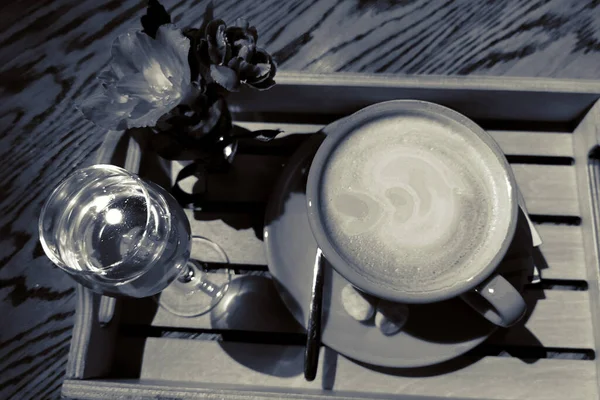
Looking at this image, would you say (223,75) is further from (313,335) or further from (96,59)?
(96,59)

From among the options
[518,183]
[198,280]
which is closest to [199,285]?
[198,280]

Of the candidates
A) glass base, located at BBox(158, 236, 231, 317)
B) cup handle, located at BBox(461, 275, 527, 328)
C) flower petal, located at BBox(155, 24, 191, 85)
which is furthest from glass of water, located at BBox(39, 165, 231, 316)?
cup handle, located at BBox(461, 275, 527, 328)

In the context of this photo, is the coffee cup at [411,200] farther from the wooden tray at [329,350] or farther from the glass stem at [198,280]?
the glass stem at [198,280]

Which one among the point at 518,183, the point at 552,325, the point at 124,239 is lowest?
the point at 552,325

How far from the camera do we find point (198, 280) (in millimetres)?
608

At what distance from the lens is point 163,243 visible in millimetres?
510

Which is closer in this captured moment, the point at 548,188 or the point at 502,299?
the point at 502,299

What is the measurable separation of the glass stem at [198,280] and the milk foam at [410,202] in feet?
0.55

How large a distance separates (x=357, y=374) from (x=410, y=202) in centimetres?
18

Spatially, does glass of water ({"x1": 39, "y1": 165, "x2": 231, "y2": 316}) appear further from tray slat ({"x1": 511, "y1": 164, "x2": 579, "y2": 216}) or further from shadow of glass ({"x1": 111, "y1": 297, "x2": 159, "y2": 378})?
tray slat ({"x1": 511, "y1": 164, "x2": 579, "y2": 216})

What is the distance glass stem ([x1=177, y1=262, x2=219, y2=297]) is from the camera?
0.61 m

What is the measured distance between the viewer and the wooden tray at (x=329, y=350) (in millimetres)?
566

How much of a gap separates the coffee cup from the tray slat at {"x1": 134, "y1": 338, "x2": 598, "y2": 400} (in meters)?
0.11

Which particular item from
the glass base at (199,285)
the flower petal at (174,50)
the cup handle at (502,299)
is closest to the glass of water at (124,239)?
the glass base at (199,285)
